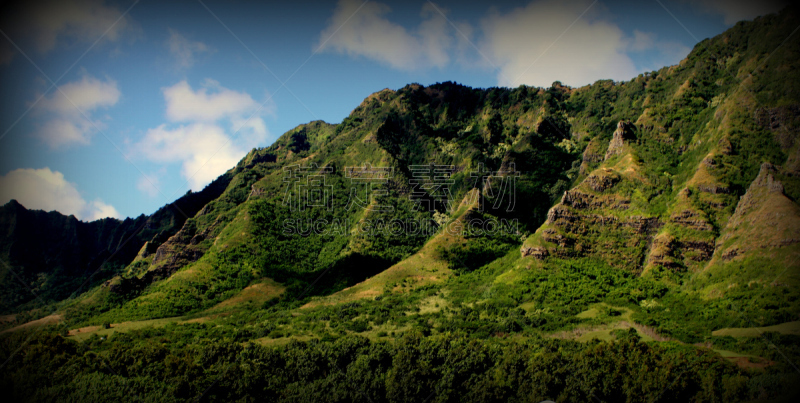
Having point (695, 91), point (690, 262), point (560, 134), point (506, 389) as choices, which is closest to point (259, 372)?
point (506, 389)

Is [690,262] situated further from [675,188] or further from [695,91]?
[695,91]

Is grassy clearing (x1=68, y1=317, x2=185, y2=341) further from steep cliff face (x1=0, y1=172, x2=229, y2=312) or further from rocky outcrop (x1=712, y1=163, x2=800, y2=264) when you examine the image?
rocky outcrop (x1=712, y1=163, x2=800, y2=264)

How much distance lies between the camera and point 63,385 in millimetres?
40688

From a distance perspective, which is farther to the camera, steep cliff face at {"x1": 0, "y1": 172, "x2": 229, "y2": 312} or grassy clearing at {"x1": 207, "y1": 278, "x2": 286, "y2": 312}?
steep cliff face at {"x1": 0, "y1": 172, "x2": 229, "y2": 312}

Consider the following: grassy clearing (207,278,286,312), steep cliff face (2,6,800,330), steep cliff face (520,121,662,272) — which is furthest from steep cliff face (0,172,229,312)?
steep cliff face (520,121,662,272)

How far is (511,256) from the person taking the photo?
277ft

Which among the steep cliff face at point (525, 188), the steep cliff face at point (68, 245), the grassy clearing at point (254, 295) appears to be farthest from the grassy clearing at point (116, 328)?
the steep cliff face at point (68, 245)

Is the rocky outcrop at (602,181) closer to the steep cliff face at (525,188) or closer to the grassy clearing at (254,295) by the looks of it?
the steep cliff face at (525,188)

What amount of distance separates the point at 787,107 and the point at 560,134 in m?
68.0

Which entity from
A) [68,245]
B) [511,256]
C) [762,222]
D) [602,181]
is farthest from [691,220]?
[68,245]

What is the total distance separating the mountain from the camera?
45688 millimetres

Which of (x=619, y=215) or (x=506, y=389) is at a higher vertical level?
(x=619, y=215)

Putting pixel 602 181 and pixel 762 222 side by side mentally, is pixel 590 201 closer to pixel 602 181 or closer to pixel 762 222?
pixel 602 181

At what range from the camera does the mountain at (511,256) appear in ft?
150
